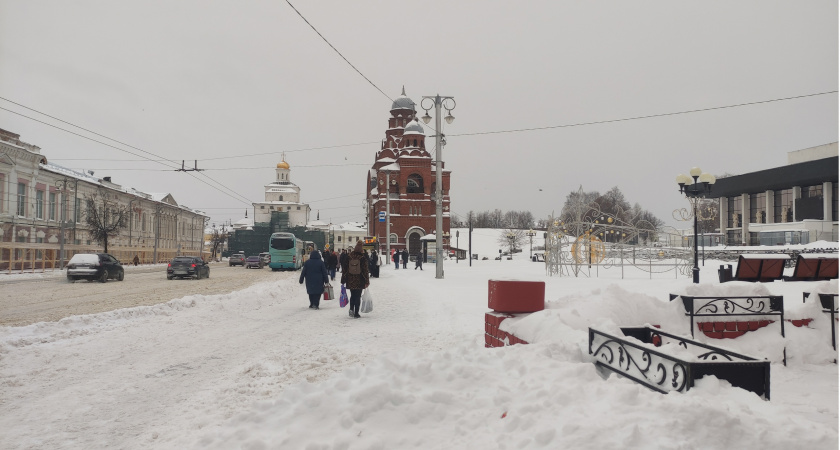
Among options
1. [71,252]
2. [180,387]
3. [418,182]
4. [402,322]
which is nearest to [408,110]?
[418,182]

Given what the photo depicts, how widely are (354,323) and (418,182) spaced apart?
203 ft

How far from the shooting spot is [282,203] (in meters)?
115

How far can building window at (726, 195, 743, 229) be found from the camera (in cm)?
6384

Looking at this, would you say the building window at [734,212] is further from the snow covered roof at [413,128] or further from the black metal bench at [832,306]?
the black metal bench at [832,306]

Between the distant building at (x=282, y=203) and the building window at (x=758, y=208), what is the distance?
84107 millimetres

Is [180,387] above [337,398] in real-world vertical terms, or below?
below

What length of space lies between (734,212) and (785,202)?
8.29 m

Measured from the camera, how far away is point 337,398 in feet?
12.3

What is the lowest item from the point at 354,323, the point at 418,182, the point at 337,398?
the point at 354,323

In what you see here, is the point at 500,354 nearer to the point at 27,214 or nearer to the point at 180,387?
the point at 180,387

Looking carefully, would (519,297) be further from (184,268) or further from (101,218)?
(101,218)

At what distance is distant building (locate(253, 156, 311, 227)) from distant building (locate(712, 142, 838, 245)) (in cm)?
8211

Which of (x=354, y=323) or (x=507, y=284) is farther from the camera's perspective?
(x=354, y=323)

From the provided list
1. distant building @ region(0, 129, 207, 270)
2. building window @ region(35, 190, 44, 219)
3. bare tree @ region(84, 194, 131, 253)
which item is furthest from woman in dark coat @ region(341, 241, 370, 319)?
bare tree @ region(84, 194, 131, 253)
